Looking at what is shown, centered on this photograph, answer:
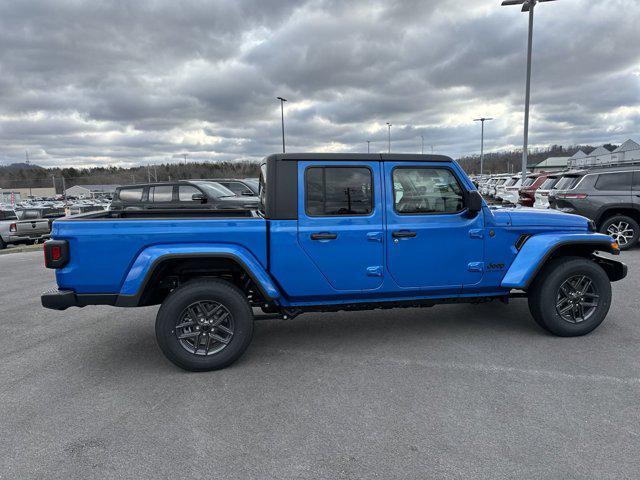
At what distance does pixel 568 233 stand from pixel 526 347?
126 centimetres

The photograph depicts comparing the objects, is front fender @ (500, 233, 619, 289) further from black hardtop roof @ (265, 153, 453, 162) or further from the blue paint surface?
black hardtop roof @ (265, 153, 453, 162)

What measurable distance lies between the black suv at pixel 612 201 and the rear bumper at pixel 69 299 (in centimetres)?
942

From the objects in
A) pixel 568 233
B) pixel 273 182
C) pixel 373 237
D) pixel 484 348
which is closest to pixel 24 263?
pixel 273 182

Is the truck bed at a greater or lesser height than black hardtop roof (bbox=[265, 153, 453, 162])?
lesser

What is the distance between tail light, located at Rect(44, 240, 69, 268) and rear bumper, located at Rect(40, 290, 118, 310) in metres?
0.26

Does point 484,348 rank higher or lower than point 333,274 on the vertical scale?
lower

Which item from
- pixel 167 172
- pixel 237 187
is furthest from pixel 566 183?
→ pixel 167 172

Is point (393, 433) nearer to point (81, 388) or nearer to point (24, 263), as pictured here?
point (81, 388)

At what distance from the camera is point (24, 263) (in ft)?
33.9

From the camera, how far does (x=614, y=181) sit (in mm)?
9312

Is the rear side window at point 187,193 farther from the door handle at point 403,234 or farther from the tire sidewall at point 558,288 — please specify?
the tire sidewall at point 558,288

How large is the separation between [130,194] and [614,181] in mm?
11991

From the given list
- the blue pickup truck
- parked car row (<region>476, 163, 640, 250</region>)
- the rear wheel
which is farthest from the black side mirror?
the rear wheel

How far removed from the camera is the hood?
4352 millimetres
